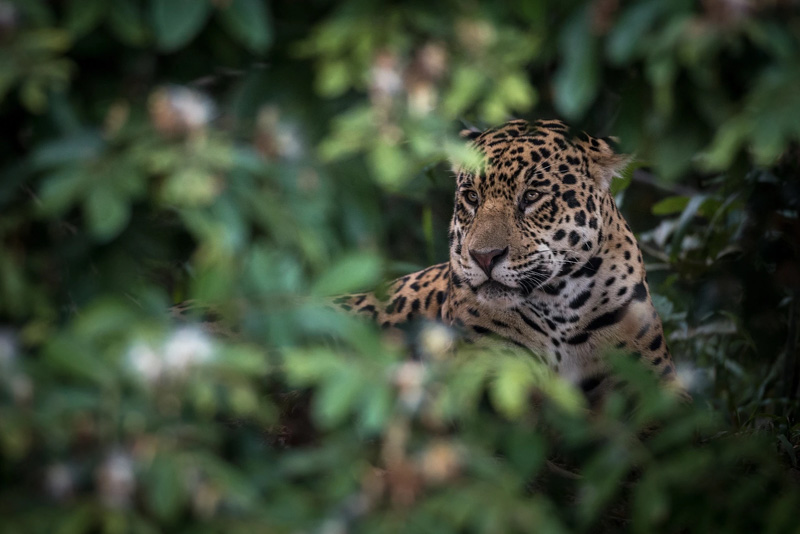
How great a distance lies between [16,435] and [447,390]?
93cm

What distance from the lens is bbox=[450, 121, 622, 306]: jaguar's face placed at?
4.30 meters

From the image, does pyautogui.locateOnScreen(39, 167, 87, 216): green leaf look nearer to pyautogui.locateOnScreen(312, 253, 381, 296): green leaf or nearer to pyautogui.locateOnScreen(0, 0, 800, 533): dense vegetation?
pyautogui.locateOnScreen(0, 0, 800, 533): dense vegetation

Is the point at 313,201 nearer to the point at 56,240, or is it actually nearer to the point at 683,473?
the point at 56,240

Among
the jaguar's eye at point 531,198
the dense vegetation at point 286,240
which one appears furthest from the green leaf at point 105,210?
the jaguar's eye at point 531,198

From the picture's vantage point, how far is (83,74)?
2.36 meters

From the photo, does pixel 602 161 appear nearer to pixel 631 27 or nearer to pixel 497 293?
pixel 497 293

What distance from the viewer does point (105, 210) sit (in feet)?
6.27

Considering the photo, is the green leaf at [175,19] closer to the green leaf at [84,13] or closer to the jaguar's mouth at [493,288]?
the green leaf at [84,13]

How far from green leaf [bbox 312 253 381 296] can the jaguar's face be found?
85.2 inches

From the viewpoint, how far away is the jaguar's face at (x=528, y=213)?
4.30 m

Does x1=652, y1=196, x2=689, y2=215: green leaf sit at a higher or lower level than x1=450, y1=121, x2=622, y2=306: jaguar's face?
lower

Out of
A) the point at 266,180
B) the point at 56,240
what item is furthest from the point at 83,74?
the point at 266,180

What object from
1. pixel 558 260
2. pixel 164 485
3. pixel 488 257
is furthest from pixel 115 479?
pixel 558 260

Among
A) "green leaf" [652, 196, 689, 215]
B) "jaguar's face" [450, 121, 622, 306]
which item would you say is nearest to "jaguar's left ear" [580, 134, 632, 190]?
"jaguar's face" [450, 121, 622, 306]
